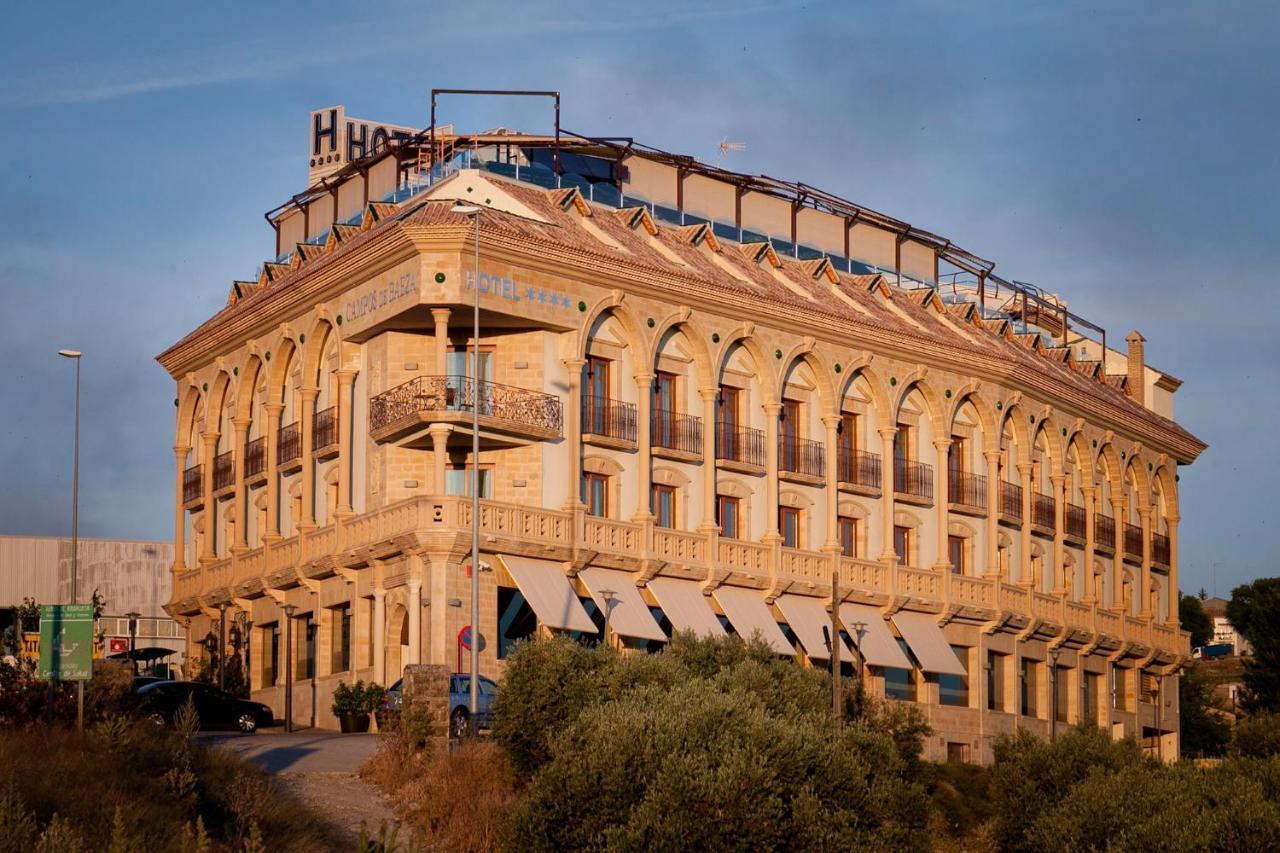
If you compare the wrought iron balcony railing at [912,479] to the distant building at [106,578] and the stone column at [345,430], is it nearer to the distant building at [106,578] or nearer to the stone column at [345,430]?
the stone column at [345,430]

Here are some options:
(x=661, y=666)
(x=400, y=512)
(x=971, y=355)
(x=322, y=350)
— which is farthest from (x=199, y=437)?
(x=661, y=666)

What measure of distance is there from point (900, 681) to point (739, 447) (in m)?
9.33

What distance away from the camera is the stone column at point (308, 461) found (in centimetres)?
6238

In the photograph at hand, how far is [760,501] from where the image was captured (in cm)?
6444

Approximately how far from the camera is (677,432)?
62.0m

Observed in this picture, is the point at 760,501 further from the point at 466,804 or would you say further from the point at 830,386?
the point at 466,804

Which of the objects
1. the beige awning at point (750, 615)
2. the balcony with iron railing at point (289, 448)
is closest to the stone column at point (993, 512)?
the beige awning at point (750, 615)

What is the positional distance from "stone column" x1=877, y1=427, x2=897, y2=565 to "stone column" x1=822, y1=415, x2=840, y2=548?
167cm

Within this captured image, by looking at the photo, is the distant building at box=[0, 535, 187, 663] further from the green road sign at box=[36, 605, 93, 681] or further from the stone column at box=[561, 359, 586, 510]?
the green road sign at box=[36, 605, 93, 681]

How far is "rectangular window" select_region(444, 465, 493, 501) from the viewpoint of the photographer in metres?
58.7

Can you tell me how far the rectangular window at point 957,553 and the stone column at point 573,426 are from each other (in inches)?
641

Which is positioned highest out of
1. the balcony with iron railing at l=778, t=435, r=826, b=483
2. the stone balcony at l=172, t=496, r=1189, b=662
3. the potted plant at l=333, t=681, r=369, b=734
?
the balcony with iron railing at l=778, t=435, r=826, b=483

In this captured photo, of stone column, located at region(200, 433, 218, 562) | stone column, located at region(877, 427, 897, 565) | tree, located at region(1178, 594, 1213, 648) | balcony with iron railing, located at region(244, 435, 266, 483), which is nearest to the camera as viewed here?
balcony with iron railing, located at region(244, 435, 266, 483)

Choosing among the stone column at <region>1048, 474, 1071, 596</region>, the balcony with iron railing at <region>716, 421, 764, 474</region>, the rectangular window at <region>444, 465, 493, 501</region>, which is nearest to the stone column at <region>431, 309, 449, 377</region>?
the rectangular window at <region>444, 465, 493, 501</region>
